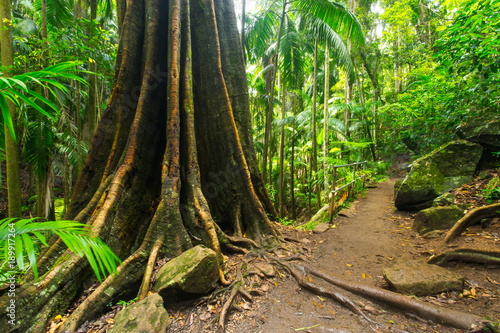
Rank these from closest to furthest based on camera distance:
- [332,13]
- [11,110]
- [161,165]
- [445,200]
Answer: [11,110] < [161,165] < [445,200] < [332,13]

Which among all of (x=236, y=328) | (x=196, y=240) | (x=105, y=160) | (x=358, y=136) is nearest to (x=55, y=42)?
(x=105, y=160)

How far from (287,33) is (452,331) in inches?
326

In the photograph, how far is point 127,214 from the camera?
2941 mm

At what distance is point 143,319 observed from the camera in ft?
6.03

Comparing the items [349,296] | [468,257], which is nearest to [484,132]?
[468,257]

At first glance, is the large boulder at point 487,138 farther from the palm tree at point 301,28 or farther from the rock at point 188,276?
the rock at point 188,276

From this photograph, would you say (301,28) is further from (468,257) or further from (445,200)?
(468,257)

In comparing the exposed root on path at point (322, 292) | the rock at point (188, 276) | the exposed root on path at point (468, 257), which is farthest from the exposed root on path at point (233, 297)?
the exposed root on path at point (468, 257)

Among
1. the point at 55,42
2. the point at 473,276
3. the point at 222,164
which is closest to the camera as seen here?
the point at 473,276

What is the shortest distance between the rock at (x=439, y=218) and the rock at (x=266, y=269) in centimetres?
307

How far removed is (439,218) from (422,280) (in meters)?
2.14

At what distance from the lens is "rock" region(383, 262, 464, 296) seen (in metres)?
2.38

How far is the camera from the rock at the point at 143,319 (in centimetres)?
177

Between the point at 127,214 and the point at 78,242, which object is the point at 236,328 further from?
the point at 127,214
